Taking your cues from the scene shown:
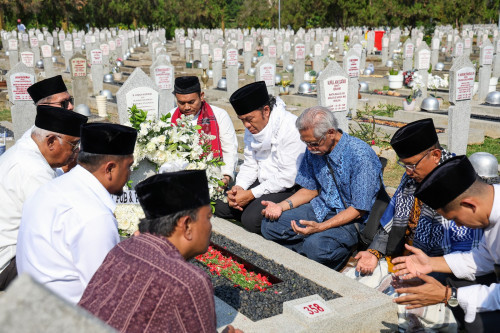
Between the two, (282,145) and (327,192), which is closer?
(327,192)

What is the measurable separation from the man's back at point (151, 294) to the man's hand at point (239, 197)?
131 inches

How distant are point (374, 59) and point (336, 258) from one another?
22393 mm

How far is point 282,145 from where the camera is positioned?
532 cm

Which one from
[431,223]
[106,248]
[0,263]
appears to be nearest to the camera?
[106,248]

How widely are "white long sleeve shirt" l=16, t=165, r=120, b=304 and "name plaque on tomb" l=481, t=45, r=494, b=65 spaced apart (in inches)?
532

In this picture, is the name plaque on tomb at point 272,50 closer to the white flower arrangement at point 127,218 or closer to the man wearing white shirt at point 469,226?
the white flower arrangement at point 127,218

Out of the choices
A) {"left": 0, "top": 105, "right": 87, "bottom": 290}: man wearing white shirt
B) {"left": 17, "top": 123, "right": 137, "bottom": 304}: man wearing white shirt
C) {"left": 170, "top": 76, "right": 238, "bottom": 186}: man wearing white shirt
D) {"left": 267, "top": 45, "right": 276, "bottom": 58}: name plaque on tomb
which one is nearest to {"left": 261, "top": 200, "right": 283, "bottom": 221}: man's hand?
{"left": 170, "top": 76, "right": 238, "bottom": 186}: man wearing white shirt

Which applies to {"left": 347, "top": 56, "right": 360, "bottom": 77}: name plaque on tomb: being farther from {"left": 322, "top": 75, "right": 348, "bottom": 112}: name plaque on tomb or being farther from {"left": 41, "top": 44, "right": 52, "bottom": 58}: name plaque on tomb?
{"left": 41, "top": 44, "right": 52, "bottom": 58}: name plaque on tomb

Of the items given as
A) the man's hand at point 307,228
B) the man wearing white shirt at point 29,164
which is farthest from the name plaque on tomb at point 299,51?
the man wearing white shirt at point 29,164

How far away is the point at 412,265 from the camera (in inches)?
129

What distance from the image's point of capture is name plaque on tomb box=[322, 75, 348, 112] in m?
7.96

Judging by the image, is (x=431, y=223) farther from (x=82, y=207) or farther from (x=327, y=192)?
(x=82, y=207)

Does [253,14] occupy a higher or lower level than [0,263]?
higher

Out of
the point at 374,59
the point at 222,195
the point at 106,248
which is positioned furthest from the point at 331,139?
the point at 374,59
